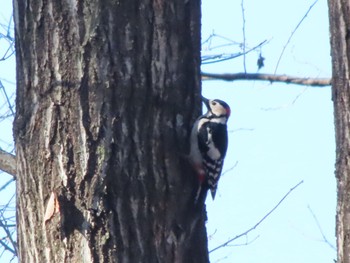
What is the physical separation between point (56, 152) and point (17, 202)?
0.30 meters

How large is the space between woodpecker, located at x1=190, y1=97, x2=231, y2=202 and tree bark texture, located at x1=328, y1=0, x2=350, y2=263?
0.81 meters

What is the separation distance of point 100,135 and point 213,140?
2.49 metres

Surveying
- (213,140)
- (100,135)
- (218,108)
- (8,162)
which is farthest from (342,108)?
(218,108)

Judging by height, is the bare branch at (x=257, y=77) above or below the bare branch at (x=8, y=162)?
above

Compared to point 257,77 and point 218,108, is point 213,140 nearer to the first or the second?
point 218,108

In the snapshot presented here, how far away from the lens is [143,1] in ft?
10.9

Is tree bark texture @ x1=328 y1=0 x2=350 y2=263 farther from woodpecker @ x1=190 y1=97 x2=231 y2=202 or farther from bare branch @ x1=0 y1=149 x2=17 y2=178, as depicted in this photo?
bare branch @ x1=0 y1=149 x2=17 y2=178

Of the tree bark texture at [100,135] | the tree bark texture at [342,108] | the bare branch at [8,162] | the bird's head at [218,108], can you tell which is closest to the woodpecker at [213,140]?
the bird's head at [218,108]

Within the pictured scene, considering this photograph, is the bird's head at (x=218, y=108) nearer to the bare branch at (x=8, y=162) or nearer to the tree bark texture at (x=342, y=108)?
the tree bark texture at (x=342, y=108)

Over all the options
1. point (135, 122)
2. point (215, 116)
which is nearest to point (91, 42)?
point (135, 122)

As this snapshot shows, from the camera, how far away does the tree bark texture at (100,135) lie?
3.05 m

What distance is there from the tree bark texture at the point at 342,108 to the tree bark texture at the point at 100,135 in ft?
1.95

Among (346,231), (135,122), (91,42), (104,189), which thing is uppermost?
(91,42)

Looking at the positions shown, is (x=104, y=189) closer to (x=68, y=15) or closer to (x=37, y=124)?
(x=37, y=124)
